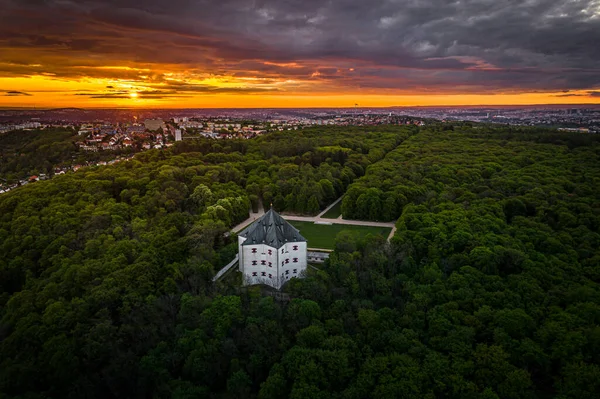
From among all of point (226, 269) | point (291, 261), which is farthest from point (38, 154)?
point (291, 261)

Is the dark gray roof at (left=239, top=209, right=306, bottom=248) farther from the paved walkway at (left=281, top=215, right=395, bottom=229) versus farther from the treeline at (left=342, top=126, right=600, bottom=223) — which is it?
the treeline at (left=342, top=126, right=600, bottom=223)

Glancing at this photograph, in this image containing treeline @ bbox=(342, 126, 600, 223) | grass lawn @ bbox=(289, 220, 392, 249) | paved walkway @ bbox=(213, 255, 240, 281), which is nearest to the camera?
paved walkway @ bbox=(213, 255, 240, 281)

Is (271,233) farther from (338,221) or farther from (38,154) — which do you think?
(38,154)

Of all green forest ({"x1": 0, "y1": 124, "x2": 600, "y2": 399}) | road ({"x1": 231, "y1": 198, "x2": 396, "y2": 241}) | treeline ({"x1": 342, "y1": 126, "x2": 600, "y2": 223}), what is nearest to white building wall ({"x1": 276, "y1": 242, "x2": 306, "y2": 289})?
green forest ({"x1": 0, "y1": 124, "x2": 600, "y2": 399})

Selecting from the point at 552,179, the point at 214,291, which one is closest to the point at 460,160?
the point at 552,179

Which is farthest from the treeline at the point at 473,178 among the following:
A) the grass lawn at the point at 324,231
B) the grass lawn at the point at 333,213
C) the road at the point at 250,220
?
the road at the point at 250,220

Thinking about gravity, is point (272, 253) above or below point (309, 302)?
above
